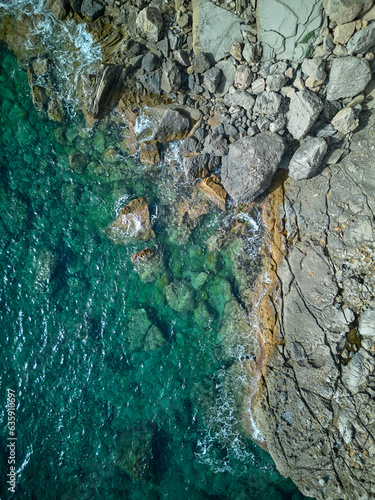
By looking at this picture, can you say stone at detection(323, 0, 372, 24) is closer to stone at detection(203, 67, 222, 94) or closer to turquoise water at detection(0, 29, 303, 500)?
stone at detection(203, 67, 222, 94)

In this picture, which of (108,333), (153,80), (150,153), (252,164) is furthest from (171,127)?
(108,333)

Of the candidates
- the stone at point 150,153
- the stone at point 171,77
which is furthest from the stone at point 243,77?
the stone at point 150,153

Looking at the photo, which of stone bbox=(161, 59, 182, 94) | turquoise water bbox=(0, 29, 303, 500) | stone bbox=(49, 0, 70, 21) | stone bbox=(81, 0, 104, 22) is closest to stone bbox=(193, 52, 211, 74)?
stone bbox=(161, 59, 182, 94)

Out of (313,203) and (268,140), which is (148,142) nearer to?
(268,140)

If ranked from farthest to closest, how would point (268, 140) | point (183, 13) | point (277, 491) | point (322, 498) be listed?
point (183, 13), point (268, 140), point (277, 491), point (322, 498)

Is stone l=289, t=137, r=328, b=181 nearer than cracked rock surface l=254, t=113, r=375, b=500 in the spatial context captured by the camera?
No

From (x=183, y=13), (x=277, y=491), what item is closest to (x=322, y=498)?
(x=277, y=491)
